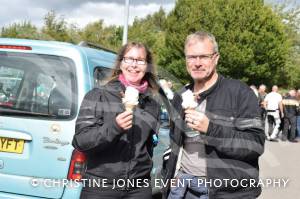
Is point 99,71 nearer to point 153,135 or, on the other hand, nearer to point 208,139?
point 153,135

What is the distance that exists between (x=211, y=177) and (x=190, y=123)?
40 centimetres

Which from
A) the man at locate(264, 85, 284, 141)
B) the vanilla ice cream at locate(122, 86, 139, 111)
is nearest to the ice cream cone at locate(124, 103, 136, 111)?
the vanilla ice cream at locate(122, 86, 139, 111)

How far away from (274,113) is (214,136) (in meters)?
11.5

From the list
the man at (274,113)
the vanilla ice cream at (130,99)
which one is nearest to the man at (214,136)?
the vanilla ice cream at (130,99)

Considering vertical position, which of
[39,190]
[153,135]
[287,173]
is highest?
[153,135]

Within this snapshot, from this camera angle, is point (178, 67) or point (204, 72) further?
point (178, 67)

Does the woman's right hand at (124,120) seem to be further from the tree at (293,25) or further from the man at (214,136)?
the tree at (293,25)

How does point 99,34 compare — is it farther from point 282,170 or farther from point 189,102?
point 189,102

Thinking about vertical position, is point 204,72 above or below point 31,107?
above

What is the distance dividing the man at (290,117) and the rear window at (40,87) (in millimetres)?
11118

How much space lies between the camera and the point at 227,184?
2.61 meters

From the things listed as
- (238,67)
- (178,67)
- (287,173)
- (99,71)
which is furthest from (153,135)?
(238,67)

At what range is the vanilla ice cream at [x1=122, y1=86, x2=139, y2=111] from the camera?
259cm

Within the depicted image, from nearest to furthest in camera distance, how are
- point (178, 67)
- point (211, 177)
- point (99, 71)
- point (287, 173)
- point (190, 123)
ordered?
point (190, 123) → point (211, 177) → point (99, 71) → point (287, 173) → point (178, 67)
